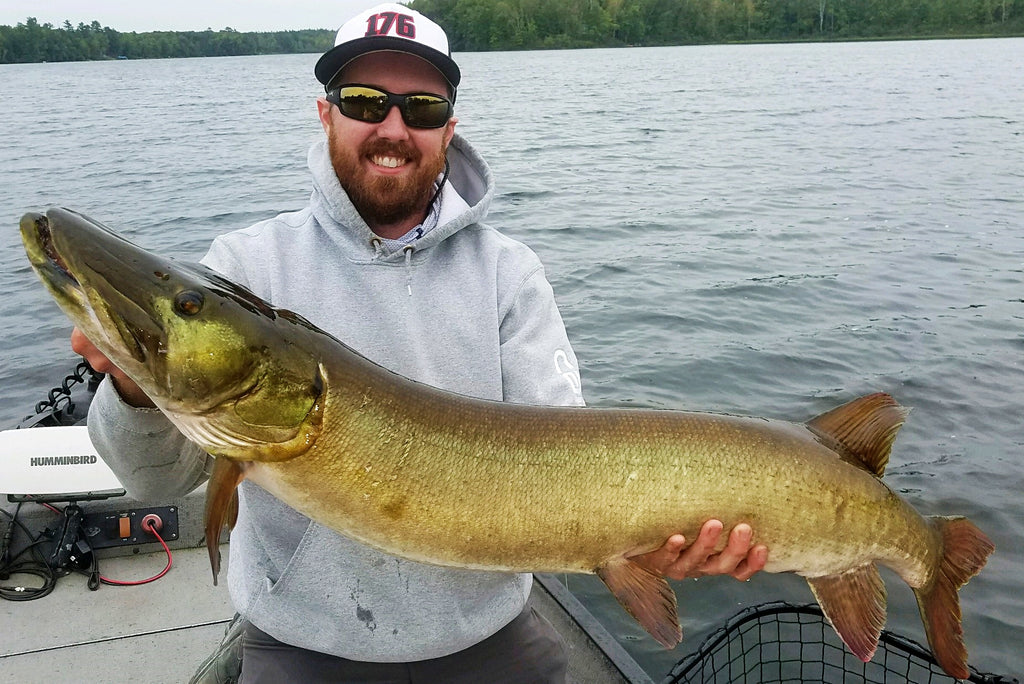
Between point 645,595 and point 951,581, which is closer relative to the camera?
point 645,595

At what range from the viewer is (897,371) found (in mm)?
7535

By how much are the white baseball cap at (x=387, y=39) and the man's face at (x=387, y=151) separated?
4 cm

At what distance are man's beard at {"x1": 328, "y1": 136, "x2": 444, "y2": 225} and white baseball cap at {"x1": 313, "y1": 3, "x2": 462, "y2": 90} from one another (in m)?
0.29

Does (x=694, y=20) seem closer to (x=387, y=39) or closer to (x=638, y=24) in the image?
(x=638, y=24)

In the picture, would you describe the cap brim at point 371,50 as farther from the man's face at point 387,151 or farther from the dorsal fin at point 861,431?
the dorsal fin at point 861,431

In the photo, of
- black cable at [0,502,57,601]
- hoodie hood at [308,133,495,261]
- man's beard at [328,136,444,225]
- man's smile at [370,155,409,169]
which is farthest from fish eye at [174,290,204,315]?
black cable at [0,502,57,601]

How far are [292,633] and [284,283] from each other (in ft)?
3.44

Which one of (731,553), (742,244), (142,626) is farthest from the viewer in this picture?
(742,244)

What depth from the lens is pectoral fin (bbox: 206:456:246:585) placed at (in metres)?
1.83

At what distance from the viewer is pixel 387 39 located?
8.96ft

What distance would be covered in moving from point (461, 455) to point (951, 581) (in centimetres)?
156

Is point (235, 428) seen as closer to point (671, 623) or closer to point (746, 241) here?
point (671, 623)

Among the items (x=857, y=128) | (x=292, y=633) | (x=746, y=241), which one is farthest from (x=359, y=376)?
(x=857, y=128)

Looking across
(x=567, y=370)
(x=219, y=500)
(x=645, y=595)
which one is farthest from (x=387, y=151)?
(x=645, y=595)
